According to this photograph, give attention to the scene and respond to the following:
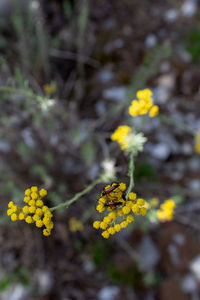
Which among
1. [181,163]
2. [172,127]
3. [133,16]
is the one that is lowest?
[181,163]

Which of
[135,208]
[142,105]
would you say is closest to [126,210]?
[135,208]

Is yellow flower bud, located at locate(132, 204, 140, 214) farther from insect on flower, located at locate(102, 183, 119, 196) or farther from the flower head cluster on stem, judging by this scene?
the flower head cluster on stem

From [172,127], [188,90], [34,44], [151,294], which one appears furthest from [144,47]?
[151,294]

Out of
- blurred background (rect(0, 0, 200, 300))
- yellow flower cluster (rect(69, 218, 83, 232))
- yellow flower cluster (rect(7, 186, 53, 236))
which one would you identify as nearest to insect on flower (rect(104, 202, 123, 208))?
yellow flower cluster (rect(7, 186, 53, 236))

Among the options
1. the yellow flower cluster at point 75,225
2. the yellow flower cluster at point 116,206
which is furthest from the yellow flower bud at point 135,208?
the yellow flower cluster at point 75,225

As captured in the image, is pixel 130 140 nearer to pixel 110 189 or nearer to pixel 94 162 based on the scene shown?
pixel 110 189

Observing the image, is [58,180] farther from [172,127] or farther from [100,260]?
[172,127]

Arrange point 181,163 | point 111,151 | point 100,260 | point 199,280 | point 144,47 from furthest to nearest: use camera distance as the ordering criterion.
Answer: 1. point 144,47
2. point 181,163
3. point 100,260
4. point 199,280
5. point 111,151
